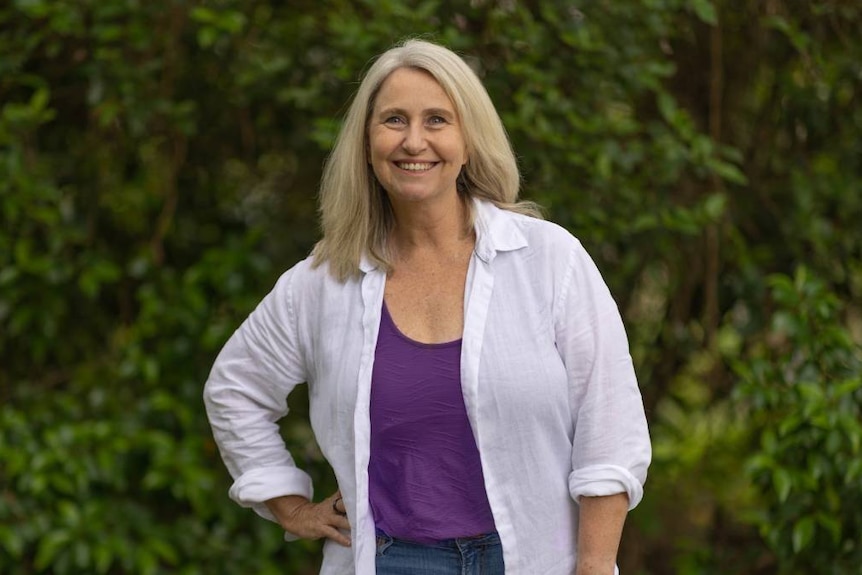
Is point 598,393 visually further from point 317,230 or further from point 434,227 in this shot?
point 317,230

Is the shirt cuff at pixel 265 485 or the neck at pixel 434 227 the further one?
the shirt cuff at pixel 265 485

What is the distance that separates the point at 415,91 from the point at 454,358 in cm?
49

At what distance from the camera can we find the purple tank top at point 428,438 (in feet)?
7.20

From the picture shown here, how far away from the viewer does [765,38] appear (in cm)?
377

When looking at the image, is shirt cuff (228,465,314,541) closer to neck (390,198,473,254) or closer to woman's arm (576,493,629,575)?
neck (390,198,473,254)

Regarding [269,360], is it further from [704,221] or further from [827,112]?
[827,112]

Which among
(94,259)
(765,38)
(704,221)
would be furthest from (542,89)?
(94,259)

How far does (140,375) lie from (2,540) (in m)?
0.59

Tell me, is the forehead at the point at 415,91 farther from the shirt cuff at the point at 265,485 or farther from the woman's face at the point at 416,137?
the shirt cuff at the point at 265,485

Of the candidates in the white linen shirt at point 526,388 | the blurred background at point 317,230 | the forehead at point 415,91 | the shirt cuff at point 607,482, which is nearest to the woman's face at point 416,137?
the forehead at point 415,91

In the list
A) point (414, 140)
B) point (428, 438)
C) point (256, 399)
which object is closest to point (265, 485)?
point (256, 399)

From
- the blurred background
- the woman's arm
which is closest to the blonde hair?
the woman's arm

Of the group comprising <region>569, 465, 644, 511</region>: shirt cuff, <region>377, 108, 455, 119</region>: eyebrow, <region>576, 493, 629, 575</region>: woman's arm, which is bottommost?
<region>576, 493, 629, 575</region>: woman's arm

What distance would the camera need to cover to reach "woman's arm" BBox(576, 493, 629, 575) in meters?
2.14
